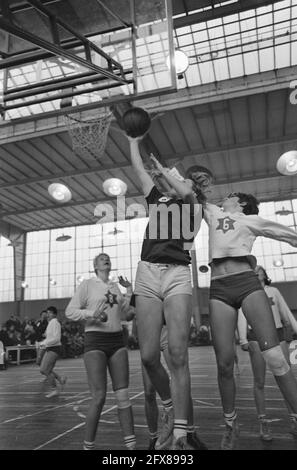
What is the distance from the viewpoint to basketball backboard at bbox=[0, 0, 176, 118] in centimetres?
475

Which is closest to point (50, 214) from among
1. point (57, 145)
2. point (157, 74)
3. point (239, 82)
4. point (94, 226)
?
point (94, 226)

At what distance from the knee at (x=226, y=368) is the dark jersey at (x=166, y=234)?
776mm

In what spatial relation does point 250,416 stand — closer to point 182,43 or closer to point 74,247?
point 182,43

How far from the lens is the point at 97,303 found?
3.34m

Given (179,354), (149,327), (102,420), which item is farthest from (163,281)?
(102,420)

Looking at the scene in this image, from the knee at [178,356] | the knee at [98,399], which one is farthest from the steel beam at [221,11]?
the knee at [178,356]

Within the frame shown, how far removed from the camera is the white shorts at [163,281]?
239 cm

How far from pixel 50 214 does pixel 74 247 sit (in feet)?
12.4

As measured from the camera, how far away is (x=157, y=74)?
225 inches

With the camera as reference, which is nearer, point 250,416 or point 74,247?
point 250,416

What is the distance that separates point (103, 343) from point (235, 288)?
46.3 inches

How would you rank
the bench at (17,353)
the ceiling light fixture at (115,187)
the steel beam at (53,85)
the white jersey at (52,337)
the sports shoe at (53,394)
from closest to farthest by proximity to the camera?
the steel beam at (53,85) < the sports shoe at (53,394) < the white jersey at (52,337) < the ceiling light fixture at (115,187) < the bench at (17,353)

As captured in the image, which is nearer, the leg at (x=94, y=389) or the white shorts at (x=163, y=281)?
the white shorts at (x=163, y=281)

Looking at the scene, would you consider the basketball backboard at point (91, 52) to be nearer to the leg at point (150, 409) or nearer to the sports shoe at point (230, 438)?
the leg at point (150, 409)
